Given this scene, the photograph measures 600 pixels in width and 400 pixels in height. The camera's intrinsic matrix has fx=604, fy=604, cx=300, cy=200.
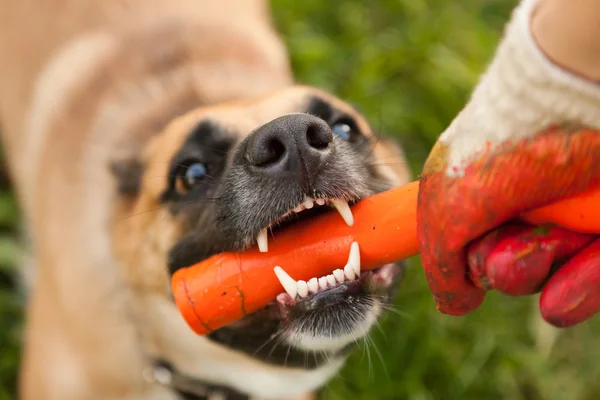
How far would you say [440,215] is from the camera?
3.28 ft

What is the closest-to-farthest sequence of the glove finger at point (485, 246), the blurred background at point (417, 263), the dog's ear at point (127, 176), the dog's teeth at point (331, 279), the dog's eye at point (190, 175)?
the glove finger at point (485, 246), the dog's teeth at point (331, 279), the dog's eye at point (190, 175), the dog's ear at point (127, 176), the blurred background at point (417, 263)

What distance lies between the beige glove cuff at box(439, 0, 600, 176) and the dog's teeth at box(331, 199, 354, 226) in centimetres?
41

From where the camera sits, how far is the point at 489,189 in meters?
0.94

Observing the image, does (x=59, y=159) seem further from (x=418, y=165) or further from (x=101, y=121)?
(x=418, y=165)

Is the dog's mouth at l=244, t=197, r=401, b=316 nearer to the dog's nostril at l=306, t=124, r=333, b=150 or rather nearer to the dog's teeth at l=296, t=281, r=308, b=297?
the dog's teeth at l=296, t=281, r=308, b=297

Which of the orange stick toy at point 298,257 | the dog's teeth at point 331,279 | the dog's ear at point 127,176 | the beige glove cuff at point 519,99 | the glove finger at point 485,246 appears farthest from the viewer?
the dog's ear at point 127,176

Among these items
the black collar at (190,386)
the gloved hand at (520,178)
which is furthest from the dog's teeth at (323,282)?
the black collar at (190,386)

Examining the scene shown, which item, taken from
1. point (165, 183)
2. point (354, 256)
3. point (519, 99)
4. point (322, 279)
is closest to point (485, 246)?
point (519, 99)

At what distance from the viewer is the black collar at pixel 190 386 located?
2125 mm

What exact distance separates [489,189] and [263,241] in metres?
0.64

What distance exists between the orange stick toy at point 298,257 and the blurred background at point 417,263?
102cm

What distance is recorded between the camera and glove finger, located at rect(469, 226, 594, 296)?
0.94 m

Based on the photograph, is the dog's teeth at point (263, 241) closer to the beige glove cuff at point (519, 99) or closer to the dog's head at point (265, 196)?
the dog's head at point (265, 196)

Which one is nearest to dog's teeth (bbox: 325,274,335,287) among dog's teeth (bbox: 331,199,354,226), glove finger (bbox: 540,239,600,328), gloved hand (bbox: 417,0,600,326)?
dog's teeth (bbox: 331,199,354,226)
